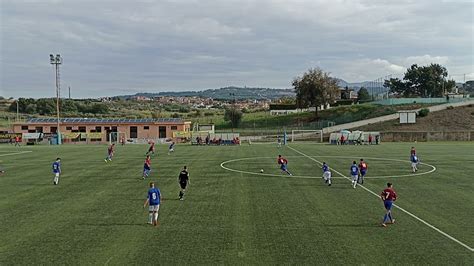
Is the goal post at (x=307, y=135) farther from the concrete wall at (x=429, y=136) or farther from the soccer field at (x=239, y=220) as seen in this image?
the soccer field at (x=239, y=220)

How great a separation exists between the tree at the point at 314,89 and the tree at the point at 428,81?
50893mm

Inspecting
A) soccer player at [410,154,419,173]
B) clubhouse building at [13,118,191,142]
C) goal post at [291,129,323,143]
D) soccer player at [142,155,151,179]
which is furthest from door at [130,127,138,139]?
soccer player at [410,154,419,173]

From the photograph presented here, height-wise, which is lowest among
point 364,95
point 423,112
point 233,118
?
point 233,118

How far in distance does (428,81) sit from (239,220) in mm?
148171

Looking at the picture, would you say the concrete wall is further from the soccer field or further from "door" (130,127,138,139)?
"door" (130,127,138,139)

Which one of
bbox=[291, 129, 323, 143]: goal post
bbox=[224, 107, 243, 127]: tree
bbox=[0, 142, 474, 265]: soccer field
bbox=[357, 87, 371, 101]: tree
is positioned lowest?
bbox=[0, 142, 474, 265]: soccer field

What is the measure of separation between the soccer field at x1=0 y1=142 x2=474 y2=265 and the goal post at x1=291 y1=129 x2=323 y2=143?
173 ft

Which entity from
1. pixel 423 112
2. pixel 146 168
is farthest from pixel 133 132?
pixel 146 168

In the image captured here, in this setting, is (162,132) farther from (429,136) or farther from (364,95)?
(364,95)

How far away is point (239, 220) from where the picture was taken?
21188 mm

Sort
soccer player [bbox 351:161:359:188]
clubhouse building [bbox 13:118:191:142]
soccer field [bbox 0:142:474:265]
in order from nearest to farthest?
1. soccer field [bbox 0:142:474:265]
2. soccer player [bbox 351:161:359:188]
3. clubhouse building [bbox 13:118:191:142]

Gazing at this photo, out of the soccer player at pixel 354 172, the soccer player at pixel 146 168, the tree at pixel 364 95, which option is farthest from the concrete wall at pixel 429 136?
the tree at pixel 364 95

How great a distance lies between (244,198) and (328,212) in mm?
5660

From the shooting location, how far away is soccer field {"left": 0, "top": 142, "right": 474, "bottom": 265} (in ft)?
52.7
